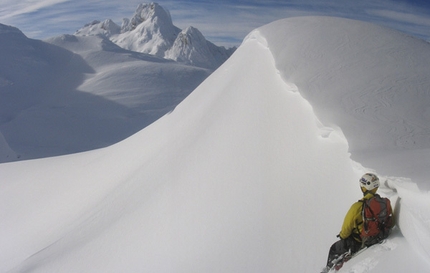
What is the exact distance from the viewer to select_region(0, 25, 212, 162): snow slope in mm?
21031

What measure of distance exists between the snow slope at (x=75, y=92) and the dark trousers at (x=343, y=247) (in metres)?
16.2

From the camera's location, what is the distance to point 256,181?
422 centimetres

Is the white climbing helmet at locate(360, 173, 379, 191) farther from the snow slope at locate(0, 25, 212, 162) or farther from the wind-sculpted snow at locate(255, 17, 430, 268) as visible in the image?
the snow slope at locate(0, 25, 212, 162)

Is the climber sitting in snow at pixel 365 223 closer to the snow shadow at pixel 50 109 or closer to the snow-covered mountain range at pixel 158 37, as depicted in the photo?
the snow shadow at pixel 50 109

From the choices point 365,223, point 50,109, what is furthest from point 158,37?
point 365,223

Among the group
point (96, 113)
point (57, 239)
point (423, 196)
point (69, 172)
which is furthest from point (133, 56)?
point (423, 196)

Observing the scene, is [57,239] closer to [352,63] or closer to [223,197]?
[223,197]

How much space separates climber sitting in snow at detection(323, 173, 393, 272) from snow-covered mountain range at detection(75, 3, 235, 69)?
99.9 m

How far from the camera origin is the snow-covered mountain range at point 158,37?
109375 millimetres

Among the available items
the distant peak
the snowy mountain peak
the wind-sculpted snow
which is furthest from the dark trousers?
the snowy mountain peak

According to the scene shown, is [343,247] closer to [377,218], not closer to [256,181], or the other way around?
[377,218]

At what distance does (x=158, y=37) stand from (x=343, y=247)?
121m

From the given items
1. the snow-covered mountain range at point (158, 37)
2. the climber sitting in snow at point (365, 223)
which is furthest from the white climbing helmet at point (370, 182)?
the snow-covered mountain range at point (158, 37)

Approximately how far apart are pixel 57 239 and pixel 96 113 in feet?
68.3
